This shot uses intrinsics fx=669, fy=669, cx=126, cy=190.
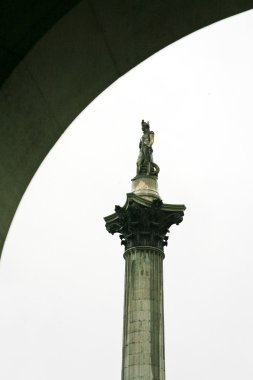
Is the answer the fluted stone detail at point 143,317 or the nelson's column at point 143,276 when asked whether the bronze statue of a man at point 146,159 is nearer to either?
the nelson's column at point 143,276

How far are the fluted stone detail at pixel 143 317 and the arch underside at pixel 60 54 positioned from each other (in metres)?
20.8

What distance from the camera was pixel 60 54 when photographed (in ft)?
13.6

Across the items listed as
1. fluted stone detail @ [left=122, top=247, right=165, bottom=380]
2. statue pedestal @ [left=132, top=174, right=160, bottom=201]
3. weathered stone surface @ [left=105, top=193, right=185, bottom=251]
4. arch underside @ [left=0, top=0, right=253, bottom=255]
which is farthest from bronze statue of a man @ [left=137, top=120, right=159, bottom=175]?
arch underside @ [left=0, top=0, right=253, bottom=255]

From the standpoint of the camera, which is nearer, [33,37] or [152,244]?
[33,37]

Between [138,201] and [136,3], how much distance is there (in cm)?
2328

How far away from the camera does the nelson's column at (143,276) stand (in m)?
24.4

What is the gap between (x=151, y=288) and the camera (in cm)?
2567

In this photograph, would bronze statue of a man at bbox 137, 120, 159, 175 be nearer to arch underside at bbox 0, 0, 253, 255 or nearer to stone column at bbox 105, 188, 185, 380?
stone column at bbox 105, 188, 185, 380

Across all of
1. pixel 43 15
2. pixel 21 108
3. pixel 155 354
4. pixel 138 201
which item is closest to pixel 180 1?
pixel 43 15

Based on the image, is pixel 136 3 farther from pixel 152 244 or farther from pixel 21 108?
pixel 152 244

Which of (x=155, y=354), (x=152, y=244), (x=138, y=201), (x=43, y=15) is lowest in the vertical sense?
(x=43, y=15)

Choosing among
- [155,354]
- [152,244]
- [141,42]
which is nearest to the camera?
[141,42]

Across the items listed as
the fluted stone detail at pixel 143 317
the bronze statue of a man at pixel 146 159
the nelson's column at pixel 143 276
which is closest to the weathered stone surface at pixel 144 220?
the nelson's column at pixel 143 276

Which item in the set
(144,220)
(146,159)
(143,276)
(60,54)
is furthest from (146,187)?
(60,54)
